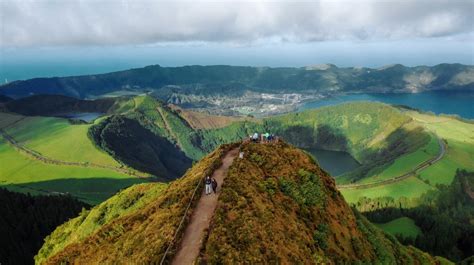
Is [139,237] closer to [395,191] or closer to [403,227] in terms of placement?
[403,227]

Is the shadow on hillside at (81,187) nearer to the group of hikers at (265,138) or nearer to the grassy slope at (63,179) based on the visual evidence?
the grassy slope at (63,179)

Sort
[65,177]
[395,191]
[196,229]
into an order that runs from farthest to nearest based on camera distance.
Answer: [395,191] → [65,177] → [196,229]

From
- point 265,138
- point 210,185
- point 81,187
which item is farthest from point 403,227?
point 81,187

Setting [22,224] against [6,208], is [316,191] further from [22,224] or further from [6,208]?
[6,208]

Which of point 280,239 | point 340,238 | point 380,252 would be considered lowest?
point 380,252

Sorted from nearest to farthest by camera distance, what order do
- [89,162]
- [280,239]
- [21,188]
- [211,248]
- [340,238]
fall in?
[211,248] < [280,239] < [340,238] < [21,188] < [89,162]

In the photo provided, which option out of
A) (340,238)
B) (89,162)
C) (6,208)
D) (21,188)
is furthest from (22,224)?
(340,238)
